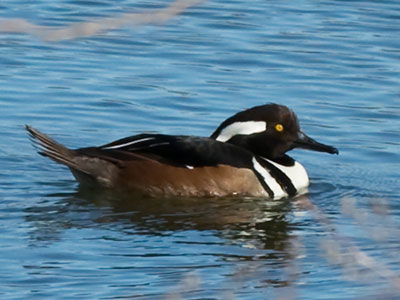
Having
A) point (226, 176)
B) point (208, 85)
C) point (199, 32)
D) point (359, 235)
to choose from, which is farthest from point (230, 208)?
point (199, 32)

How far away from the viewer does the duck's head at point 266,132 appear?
11117 mm

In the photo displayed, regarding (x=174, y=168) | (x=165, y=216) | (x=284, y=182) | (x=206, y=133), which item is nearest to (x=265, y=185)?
(x=284, y=182)

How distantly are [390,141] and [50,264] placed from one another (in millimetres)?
4941

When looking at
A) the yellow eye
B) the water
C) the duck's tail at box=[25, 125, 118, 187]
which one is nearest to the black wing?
the duck's tail at box=[25, 125, 118, 187]

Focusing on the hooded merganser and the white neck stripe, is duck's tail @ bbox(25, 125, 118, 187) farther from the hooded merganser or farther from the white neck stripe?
the white neck stripe

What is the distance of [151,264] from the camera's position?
8.38 metres

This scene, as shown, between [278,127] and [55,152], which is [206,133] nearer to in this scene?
[278,127]

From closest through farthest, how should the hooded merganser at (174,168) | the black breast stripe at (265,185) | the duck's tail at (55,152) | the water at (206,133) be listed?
the water at (206,133)
the duck's tail at (55,152)
the hooded merganser at (174,168)
the black breast stripe at (265,185)

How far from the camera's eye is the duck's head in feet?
36.5

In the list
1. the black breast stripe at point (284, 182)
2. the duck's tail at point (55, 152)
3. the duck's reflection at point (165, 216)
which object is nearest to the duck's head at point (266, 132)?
the black breast stripe at point (284, 182)

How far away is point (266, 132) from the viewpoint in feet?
A: 36.8

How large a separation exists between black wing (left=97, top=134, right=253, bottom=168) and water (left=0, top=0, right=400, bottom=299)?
1.13ft

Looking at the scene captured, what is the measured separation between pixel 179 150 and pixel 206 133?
1.80 metres

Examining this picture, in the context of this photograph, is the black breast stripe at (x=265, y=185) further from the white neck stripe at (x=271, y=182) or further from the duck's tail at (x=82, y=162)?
the duck's tail at (x=82, y=162)
